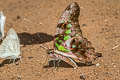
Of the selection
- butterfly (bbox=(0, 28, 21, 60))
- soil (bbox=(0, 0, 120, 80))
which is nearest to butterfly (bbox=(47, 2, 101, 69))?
soil (bbox=(0, 0, 120, 80))

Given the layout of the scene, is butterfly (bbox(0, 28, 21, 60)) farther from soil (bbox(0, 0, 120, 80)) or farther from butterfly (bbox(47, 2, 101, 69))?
butterfly (bbox(47, 2, 101, 69))

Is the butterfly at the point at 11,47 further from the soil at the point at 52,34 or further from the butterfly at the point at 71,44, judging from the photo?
the butterfly at the point at 71,44

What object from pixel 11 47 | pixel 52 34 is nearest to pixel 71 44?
pixel 11 47

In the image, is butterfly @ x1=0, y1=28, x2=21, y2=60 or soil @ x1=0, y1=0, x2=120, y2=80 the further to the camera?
butterfly @ x1=0, y1=28, x2=21, y2=60

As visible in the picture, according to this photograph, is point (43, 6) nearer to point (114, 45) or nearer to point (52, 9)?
point (52, 9)
